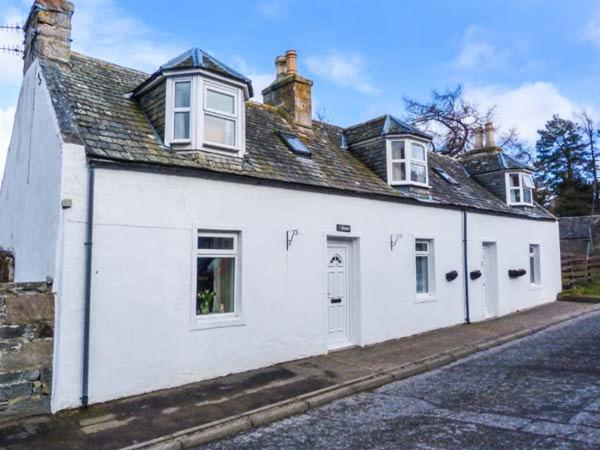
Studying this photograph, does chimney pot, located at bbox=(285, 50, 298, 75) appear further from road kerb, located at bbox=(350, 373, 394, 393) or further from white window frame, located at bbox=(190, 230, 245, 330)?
road kerb, located at bbox=(350, 373, 394, 393)

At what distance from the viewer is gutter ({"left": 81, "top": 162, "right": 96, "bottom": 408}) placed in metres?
6.55

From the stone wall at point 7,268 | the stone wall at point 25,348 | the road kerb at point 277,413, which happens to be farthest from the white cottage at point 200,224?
the road kerb at point 277,413

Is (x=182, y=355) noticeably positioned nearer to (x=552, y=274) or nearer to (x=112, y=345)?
(x=112, y=345)

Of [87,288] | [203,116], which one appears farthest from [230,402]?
[203,116]

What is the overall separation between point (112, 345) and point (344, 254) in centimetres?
561

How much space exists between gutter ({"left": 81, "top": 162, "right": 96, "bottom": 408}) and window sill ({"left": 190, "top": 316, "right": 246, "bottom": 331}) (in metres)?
1.71

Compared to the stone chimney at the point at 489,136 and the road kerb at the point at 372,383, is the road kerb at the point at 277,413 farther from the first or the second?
the stone chimney at the point at 489,136

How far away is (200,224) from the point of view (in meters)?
8.05

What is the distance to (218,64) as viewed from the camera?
903cm

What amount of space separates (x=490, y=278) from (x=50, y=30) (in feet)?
46.9

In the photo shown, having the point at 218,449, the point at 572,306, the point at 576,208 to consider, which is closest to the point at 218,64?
the point at 218,449

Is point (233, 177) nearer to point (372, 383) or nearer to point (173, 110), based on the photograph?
point (173, 110)

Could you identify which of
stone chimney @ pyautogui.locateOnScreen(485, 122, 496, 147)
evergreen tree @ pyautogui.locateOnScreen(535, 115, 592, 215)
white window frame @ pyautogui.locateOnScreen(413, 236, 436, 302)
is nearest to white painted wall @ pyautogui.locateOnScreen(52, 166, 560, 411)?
white window frame @ pyautogui.locateOnScreen(413, 236, 436, 302)

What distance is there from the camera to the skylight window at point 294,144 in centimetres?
1111
